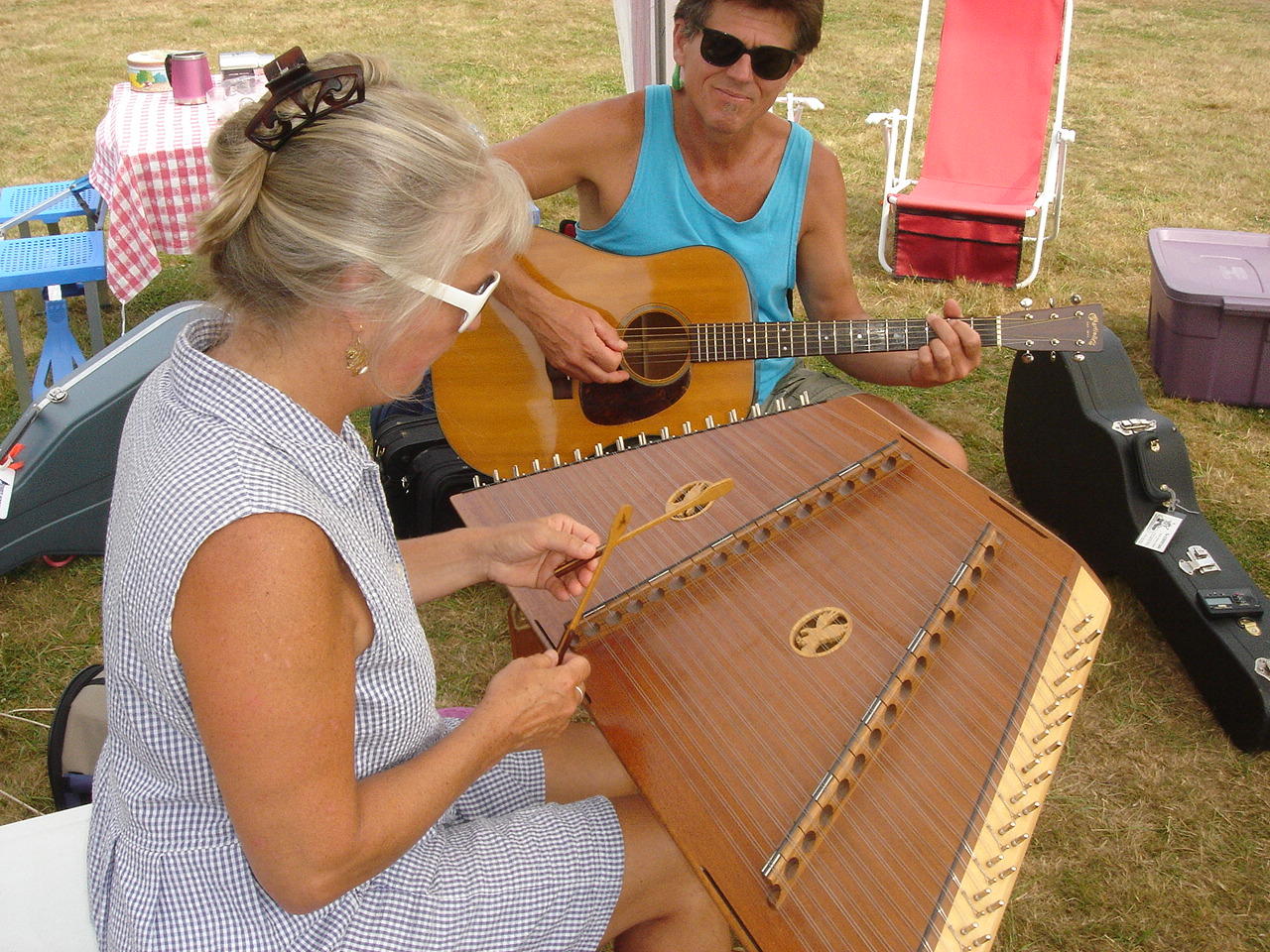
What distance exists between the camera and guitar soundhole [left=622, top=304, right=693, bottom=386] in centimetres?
276

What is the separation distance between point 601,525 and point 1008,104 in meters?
4.49

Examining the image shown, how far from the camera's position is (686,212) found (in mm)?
2828

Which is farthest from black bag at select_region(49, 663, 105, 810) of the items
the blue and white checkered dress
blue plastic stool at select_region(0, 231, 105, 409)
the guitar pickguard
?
blue plastic stool at select_region(0, 231, 105, 409)

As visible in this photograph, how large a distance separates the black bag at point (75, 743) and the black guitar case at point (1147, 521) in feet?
7.36

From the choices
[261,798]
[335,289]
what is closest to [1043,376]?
[335,289]

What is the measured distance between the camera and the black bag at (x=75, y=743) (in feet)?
6.65

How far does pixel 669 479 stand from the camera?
1883 mm

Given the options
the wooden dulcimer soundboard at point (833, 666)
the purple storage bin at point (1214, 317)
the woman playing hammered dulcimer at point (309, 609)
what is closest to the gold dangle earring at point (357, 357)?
the woman playing hammered dulcimer at point (309, 609)

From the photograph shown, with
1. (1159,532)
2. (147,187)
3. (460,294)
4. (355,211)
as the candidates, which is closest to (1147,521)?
(1159,532)

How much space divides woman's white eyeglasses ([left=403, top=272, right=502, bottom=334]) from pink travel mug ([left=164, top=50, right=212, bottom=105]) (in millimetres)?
3725

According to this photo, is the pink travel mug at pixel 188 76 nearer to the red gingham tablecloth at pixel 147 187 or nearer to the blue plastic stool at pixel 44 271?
the red gingham tablecloth at pixel 147 187

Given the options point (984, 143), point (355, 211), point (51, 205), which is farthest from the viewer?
point (984, 143)

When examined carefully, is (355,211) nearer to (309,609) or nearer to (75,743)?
(309,609)

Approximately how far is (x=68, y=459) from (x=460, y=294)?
85.7 inches
